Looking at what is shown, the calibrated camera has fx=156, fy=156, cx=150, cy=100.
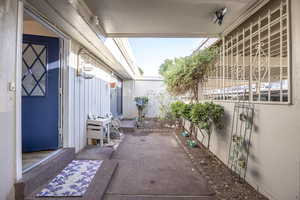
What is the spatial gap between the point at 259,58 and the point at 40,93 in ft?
13.4

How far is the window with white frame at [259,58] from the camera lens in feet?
6.73

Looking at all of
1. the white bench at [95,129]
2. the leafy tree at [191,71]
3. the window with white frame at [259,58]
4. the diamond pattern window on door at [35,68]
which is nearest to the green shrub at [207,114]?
the window with white frame at [259,58]

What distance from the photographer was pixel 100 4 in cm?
252

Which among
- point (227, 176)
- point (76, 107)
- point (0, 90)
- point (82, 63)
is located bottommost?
point (227, 176)

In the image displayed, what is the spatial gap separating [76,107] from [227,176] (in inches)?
134

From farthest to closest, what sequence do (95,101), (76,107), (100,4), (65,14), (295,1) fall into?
(95,101)
(76,107)
(100,4)
(65,14)
(295,1)

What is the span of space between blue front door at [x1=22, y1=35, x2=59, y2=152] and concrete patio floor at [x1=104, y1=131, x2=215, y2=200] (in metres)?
1.54

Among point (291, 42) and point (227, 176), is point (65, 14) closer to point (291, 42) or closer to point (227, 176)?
point (291, 42)

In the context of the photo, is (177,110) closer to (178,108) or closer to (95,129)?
(178,108)

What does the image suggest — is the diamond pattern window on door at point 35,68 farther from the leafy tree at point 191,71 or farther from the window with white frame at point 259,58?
the window with white frame at point 259,58

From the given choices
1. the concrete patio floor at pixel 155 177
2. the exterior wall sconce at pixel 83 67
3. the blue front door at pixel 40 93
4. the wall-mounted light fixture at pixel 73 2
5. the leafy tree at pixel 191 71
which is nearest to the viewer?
the wall-mounted light fixture at pixel 73 2

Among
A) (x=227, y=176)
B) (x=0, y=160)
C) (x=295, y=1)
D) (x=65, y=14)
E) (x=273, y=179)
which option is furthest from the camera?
(x=227, y=176)

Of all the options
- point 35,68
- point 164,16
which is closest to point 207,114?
point 164,16

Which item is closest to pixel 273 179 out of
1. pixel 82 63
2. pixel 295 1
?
pixel 295 1
